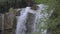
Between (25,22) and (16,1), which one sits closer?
(25,22)

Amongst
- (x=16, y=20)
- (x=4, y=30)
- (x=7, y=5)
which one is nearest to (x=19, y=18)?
(x=16, y=20)

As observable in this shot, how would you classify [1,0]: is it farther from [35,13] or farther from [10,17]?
[35,13]

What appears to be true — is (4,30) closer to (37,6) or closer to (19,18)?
(19,18)

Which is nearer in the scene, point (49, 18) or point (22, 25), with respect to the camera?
point (49, 18)

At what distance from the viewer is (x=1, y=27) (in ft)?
26.4

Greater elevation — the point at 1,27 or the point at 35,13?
the point at 35,13

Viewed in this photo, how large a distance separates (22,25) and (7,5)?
185cm

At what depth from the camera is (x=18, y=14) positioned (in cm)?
794

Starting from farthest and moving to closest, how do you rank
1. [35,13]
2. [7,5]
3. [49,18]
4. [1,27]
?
[7,5] < [1,27] < [35,13] < [49,18]

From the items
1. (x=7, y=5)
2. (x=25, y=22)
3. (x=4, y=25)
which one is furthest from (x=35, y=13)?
(x=7, y=5)

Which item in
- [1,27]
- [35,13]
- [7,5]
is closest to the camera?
[35,13]

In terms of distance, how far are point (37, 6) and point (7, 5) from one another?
1759 mm

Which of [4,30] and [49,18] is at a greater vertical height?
[49,18]

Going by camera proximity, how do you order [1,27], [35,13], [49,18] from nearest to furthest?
[49,18] < [35,13] < [1,27]
